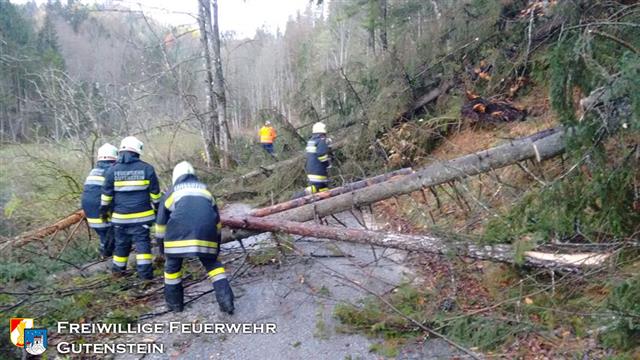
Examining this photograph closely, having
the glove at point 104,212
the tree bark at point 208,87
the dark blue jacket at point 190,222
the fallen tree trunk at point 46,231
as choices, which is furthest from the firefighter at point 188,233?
the tree bark at point 208,87

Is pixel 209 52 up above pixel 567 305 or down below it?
above

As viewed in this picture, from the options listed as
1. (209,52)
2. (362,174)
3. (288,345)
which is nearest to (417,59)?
(362,174)

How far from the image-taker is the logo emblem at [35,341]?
3459 millimetres

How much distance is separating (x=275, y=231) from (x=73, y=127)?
6754 mm

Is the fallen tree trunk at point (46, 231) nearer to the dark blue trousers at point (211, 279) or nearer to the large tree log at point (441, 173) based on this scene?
the large tree log at point (441, 173)

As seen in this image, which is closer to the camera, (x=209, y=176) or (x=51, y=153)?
(x=51, y=153)

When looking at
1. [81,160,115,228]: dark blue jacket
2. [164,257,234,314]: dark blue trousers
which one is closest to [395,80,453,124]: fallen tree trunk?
[81,160,115,228]: dark blue jacket

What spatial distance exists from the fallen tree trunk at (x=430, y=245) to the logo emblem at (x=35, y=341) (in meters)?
1.98

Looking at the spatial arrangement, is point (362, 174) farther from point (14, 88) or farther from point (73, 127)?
point (14, 88)

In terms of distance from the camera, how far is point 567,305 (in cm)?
324

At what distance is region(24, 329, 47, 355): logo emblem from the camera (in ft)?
11.3

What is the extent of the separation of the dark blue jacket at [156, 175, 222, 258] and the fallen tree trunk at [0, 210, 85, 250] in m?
2.41

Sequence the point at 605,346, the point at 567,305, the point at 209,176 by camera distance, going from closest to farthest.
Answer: the point at 605,346 < the point at 567,305 < the point at 209,176

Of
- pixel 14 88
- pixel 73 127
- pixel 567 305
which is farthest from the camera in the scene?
pixel 14 88
